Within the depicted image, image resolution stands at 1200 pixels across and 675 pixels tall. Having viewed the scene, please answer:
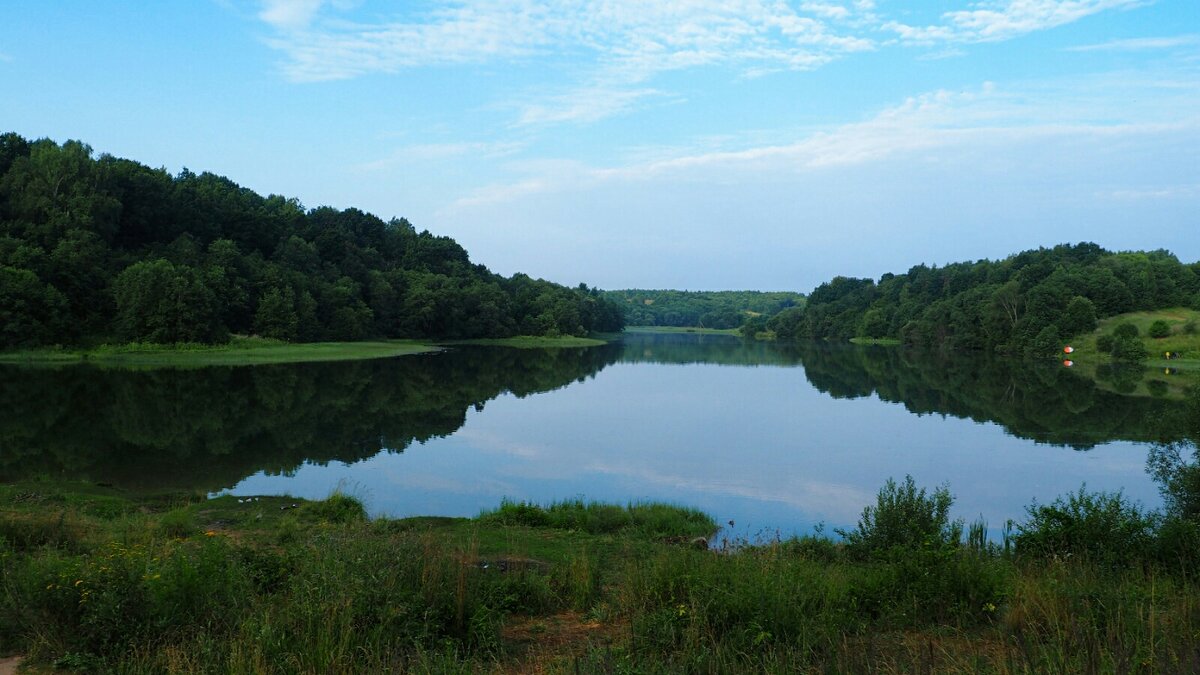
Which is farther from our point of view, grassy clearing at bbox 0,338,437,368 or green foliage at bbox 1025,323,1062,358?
green foliage at bbox 1025,323,1062,358

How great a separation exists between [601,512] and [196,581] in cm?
943

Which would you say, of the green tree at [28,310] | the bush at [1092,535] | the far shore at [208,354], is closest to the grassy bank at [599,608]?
the bush at [1092,535]

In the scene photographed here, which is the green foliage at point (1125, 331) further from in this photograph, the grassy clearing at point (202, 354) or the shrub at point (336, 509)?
the shrub at point (336, 509)

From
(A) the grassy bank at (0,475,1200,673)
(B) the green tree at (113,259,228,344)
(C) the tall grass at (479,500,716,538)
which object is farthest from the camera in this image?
(B) the green tree at (113,259,228,344)

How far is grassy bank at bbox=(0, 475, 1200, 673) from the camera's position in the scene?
5.40m

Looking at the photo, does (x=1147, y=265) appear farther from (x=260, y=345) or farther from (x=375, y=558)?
(x=375, y=558)

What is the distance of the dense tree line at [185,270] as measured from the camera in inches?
2247

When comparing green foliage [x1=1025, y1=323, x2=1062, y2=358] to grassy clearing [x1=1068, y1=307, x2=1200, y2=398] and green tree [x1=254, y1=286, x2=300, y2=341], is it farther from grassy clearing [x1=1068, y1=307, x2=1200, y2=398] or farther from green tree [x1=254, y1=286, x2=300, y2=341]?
green tree [x1=254, y1=286, x2=300, y2=341]

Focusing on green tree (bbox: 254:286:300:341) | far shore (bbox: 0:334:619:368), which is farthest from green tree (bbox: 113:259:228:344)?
green tree (bbox: 254:286:300:341)

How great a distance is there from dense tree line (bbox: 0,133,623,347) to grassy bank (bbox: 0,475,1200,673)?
55034mm

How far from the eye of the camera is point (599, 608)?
7961mm

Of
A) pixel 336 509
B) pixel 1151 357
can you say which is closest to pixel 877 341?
pixel 1151 357

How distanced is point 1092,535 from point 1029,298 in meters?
102

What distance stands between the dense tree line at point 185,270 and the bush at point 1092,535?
59921 mm
